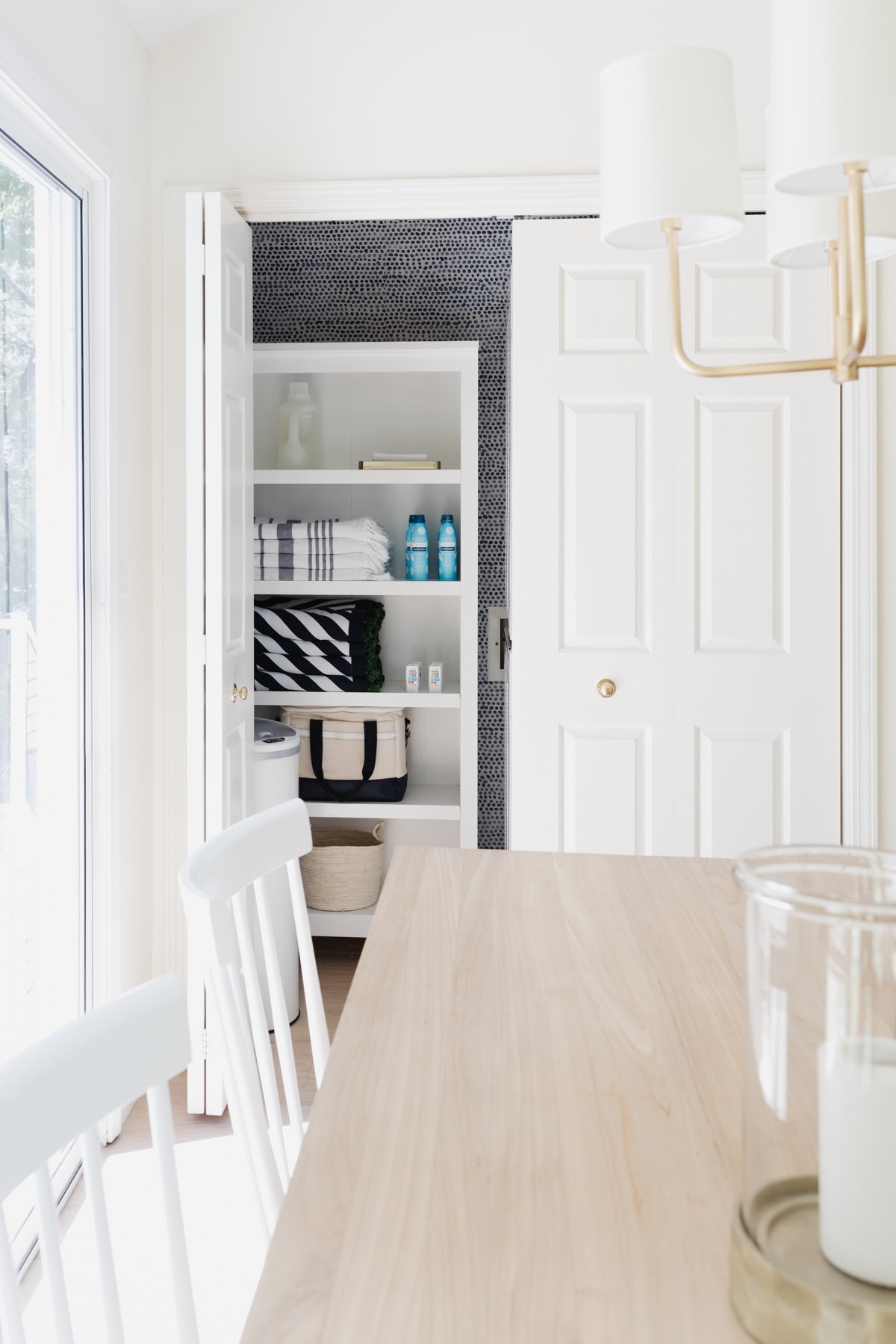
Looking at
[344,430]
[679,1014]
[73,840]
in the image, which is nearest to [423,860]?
[679,1014]

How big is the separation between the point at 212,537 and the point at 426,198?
3.37 ft

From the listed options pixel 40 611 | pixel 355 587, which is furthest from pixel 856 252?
pixel 355 587

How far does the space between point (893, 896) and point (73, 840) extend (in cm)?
207

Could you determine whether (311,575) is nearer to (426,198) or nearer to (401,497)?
Answer: (401,497)

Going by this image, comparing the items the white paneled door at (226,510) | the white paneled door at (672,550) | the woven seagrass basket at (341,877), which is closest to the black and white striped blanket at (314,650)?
the woven seagrass basket at (341,877)

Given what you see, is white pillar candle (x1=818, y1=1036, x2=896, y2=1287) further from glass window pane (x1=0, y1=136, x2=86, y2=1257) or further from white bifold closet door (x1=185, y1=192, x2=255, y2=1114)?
white bifold closet door (x1=185, y1=192, x2=255, y2=1114)

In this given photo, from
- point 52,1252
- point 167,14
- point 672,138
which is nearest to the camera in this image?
point 52,1252

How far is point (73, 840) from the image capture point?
8.00 feet

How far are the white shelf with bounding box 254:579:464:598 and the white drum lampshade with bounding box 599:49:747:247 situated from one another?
2.47 metres

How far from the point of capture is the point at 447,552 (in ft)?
11.9

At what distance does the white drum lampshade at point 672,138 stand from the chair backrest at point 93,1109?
86cm

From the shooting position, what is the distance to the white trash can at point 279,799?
3.09 meters

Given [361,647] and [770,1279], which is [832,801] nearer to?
[361,647]

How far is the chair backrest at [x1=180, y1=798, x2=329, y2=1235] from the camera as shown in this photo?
111 cm
